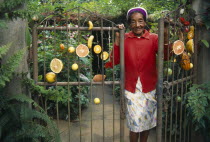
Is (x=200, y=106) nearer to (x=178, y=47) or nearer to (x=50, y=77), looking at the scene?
(x=178, y=47)

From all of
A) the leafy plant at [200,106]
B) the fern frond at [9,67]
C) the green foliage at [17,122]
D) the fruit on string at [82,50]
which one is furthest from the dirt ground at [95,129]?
the fern frond at [9,67]

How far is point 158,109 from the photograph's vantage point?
2562mm

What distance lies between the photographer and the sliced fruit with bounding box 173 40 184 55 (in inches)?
96.1

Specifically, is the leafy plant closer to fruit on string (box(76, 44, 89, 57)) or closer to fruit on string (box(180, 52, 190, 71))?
fruit on string (box(180, 52, 190, 71))

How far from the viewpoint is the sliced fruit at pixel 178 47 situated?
8.01ft

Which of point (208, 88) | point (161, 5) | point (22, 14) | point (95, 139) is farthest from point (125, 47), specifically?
point (161, 5)

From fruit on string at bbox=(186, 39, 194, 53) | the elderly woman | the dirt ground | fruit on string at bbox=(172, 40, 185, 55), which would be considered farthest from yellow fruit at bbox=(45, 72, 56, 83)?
fruit on string at bbox=(186, 39, 194, 53)

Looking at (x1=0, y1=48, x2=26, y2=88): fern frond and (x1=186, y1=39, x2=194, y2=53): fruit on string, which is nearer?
(x1=0, y1=48, x2=26, y2=88): fern frond

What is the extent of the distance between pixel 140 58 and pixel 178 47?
0.44m

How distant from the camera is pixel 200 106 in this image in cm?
252

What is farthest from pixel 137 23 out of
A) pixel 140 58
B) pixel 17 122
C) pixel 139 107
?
pixel 17 122

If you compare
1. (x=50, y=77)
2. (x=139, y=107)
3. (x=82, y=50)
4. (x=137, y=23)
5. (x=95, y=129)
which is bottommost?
(x=95, y=129)

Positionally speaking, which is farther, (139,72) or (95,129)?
(95,129)

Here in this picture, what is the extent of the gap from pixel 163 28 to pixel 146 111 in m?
0.99
